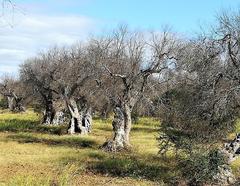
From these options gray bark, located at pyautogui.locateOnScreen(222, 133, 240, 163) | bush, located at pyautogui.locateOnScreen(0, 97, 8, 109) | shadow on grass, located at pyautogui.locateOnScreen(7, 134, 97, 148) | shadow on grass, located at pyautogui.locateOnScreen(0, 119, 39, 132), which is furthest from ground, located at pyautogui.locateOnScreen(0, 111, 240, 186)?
bush, located at pyautogui.locateOnScreen(0, 97, 8, 109)

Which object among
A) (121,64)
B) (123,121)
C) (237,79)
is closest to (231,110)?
(237,79)

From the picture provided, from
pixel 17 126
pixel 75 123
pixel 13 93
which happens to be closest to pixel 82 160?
pixel 75 123

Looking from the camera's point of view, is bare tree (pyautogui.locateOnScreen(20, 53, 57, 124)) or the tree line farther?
bare tree (pyautogui.locateOnScreen(20, 53, 57, 124))

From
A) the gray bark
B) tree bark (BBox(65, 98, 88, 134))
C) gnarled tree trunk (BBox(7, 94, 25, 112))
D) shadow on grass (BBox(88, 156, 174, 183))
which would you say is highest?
gnarled tree trunk (BBox(7, 94, 25, 112))

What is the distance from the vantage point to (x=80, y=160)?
97.4ft

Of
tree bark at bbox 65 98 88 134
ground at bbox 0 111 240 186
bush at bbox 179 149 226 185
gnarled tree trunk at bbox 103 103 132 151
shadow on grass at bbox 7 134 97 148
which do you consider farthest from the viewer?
tree bark at bbox 65 98 88 134

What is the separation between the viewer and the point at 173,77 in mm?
41156

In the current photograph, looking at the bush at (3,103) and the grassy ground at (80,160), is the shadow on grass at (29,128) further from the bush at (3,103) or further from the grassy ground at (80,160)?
the bush at (3,103)

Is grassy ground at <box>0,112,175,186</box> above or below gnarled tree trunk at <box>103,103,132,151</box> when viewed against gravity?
below

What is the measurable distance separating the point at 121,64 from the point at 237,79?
20.5 meters

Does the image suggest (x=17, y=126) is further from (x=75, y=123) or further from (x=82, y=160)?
(x=82, y=160)

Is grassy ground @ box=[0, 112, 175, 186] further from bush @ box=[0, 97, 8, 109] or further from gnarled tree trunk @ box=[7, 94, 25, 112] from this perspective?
bush @ box=[0, 97, 8, 109]

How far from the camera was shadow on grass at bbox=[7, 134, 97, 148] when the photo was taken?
38.6 metres

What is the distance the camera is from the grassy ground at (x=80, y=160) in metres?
24.0
